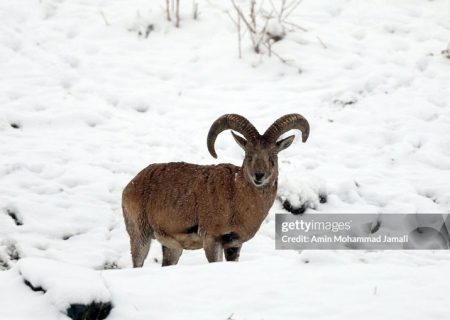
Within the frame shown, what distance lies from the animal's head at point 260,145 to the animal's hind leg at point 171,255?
1485mm

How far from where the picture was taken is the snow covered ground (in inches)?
181

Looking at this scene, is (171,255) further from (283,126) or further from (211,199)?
(283,126)

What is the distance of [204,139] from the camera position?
10797 millimetres

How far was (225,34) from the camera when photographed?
13773 millimetres

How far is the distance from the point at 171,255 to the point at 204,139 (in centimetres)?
335

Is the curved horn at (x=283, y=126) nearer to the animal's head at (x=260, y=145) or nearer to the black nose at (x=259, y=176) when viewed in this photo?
the animal's head at (x=260, y=145)

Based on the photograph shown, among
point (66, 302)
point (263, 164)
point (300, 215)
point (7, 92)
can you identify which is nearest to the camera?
point (66, 302)

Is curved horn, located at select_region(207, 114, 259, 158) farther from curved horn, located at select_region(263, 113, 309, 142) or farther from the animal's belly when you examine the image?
the animal's belly

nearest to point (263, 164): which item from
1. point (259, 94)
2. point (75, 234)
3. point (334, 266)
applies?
point (334, 266)

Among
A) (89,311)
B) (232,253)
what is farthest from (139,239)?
(89,311)

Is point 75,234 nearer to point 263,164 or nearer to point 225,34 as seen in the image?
point 263,164

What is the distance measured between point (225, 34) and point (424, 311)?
10271 mm

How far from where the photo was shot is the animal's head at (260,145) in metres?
6.94

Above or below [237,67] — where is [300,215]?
below
